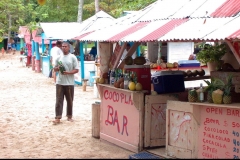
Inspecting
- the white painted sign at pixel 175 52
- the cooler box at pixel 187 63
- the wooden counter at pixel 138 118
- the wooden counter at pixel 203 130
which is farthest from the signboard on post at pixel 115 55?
the white painted sign at pixel 175 52

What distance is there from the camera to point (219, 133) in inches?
243

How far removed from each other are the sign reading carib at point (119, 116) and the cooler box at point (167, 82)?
491 millimetres

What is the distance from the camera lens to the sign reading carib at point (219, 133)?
5.93 m

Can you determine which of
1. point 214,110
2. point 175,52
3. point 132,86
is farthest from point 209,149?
point 175,52

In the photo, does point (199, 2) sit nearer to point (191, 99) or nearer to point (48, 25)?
point (191, 99)

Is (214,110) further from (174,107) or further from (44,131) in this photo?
(44,131)

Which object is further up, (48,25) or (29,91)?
(48,25)

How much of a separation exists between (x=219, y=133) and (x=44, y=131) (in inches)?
180

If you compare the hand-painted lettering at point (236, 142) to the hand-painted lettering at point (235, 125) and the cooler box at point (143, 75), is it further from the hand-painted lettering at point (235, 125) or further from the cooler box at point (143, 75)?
the cooler box at point (143, 75)

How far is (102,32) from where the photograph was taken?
848cm

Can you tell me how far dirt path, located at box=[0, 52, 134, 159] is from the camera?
302 inches

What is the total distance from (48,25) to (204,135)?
17181mm

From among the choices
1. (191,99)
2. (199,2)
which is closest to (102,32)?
(199,2)

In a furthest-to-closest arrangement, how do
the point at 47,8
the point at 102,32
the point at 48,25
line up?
the point at 47,8
the point at 48,25
the point at 102,32
